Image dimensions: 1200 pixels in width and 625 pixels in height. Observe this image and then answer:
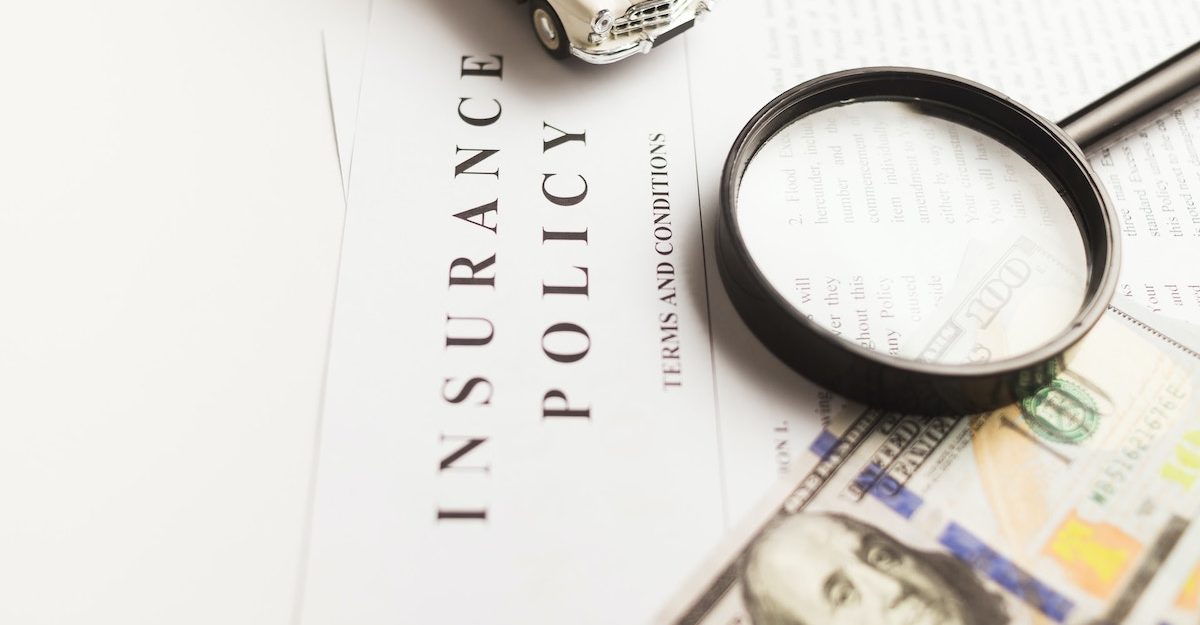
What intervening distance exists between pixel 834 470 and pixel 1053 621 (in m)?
0.19

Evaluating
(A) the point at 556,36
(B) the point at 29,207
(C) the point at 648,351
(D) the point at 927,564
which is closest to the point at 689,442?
(C) the point at 648,351

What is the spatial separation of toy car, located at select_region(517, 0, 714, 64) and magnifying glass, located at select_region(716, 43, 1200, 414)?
0.59 feet

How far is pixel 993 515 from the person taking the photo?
0.72m

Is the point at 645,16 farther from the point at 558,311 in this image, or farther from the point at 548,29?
the point at 558,311

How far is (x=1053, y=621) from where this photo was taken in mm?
680

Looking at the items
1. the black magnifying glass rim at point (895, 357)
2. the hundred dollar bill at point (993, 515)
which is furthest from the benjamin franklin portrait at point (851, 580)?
the black magnifying glass rim at point (895, 357)

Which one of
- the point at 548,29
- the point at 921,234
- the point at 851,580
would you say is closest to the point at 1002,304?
the point at 921,234

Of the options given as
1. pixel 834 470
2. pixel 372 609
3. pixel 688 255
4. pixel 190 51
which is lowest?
pixel 372 609

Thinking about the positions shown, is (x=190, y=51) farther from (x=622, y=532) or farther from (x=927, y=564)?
(x=927, y=564)

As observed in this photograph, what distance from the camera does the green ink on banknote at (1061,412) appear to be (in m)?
0.75

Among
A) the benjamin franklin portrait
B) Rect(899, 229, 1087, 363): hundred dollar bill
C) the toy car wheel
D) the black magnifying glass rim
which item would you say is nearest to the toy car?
the toy car wheel

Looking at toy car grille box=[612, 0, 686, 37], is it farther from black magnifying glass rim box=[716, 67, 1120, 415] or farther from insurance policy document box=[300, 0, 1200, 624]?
black magnifying glass rim box=[716, 67, 1120, 415]

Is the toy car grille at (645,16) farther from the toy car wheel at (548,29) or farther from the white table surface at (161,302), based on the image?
the white table surface at (161,302)

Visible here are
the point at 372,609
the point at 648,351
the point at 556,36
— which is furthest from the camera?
the point at 556,36
